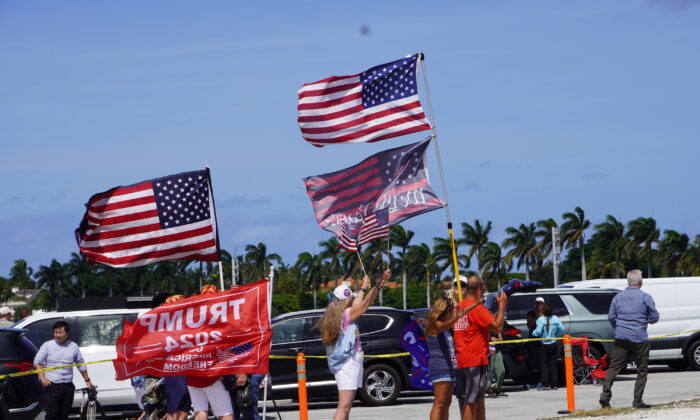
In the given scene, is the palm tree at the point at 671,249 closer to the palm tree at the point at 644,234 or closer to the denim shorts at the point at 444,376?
the palm tree at the point at 644,234

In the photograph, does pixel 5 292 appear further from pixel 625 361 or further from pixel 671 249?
pixel 625 361

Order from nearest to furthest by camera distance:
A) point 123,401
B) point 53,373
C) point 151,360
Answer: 1. point 151,360
2. point 53,373
3. point 123,401

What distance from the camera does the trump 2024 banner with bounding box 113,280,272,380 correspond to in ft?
34.8

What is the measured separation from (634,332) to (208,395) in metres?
6.13

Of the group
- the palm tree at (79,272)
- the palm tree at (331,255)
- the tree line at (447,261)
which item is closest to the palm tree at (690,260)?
the tree line at (447,261)

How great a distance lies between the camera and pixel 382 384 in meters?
17.8

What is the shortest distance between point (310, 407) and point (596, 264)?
312 ft

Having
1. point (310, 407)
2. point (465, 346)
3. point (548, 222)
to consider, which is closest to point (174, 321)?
point (465, 346)

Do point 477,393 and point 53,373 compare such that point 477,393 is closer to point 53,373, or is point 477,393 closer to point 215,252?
point 215,252

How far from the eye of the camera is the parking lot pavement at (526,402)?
51.0 ft

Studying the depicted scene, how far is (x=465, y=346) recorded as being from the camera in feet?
36.4

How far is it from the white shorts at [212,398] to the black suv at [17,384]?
3.38m

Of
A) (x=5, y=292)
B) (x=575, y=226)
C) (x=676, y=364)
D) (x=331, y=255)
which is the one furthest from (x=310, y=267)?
(x=676, y=364)

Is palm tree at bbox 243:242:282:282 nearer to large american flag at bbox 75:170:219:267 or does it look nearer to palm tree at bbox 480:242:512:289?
palm tree at bbox 480:242:512:289
